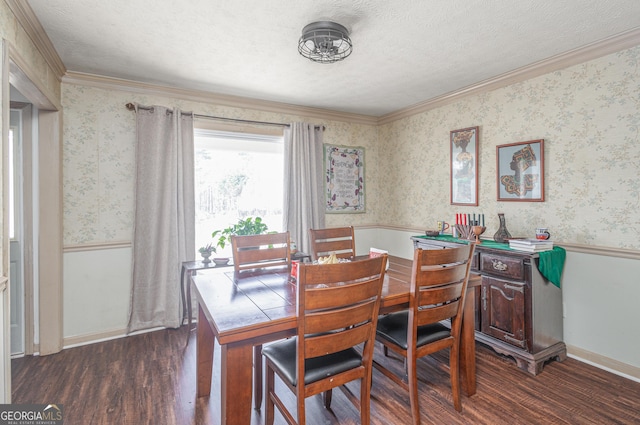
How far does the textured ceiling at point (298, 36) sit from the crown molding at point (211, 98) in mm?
92

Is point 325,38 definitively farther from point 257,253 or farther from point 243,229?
point 243,229

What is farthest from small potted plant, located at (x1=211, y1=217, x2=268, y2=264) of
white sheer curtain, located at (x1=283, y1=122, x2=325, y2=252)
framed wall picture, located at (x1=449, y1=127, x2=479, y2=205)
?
framed wall picture, located at (x1=449, y1=127, x2=479, y2=205)

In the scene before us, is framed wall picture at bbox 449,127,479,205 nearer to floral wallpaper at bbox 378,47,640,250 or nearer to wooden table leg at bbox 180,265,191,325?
floral wallpaper at bbox 378,47,640,250

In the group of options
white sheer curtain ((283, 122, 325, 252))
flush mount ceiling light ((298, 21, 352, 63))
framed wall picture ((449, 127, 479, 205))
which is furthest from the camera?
white sheer curtain ((283, 122, 325, 252))

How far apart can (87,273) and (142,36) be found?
2.19m

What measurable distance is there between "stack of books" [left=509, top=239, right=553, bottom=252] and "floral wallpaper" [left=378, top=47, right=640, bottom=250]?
0.28m

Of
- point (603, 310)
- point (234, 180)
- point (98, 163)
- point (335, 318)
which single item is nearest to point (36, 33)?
point (98, 163)

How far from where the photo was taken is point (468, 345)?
2.13 metres

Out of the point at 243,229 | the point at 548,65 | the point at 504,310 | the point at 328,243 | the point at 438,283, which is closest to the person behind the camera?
the point at 438,283

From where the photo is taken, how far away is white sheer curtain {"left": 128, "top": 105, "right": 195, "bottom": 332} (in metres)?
3.20

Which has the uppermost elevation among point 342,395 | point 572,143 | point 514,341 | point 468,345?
point 572,143

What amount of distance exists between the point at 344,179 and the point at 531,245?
2.43 m

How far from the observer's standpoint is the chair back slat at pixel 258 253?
242 cm

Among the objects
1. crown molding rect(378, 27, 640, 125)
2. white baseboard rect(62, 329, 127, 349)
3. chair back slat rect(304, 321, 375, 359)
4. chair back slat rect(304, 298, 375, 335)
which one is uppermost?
crown molding rect(378, 27, 640, 125)
